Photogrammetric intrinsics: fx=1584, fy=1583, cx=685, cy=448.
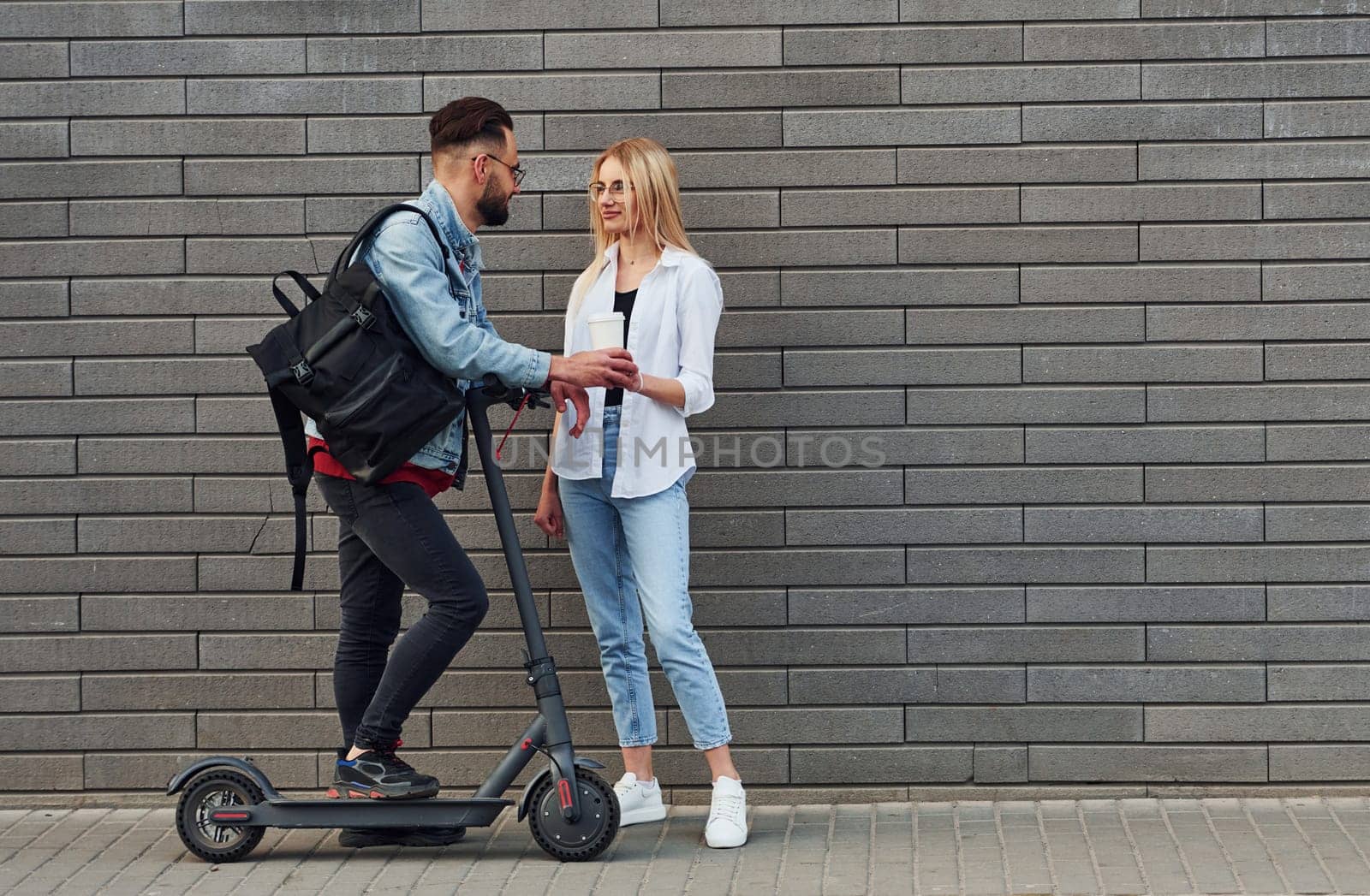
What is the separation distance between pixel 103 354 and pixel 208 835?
1.69 m

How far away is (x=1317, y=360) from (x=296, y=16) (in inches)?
138

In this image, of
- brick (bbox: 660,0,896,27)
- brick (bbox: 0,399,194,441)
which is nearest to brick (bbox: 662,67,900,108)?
brick (bbox: 660,0,896,27)

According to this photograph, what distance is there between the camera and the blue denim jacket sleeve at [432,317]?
437 cm

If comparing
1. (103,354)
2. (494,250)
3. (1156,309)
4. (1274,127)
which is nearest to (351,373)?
(494,250)

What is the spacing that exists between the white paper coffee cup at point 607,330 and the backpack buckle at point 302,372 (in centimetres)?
78

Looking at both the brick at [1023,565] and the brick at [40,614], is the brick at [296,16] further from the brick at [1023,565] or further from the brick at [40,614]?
the brick at [1023,565]

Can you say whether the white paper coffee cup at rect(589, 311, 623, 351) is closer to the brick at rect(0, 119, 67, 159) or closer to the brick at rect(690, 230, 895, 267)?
the brick at rect(690, 230, 895, 267)

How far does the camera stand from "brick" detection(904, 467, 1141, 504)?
5121mm

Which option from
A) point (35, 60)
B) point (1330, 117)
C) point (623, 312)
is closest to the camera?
point (623, 312)

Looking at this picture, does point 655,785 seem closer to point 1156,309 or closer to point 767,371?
point 767,371

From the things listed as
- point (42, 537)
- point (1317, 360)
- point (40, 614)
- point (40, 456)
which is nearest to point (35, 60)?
point (40, 456)

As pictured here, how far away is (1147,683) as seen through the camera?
5.13 metres

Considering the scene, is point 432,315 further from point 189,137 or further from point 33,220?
point 33,220

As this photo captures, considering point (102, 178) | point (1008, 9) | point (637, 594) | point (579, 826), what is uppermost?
point (1008, 9)
